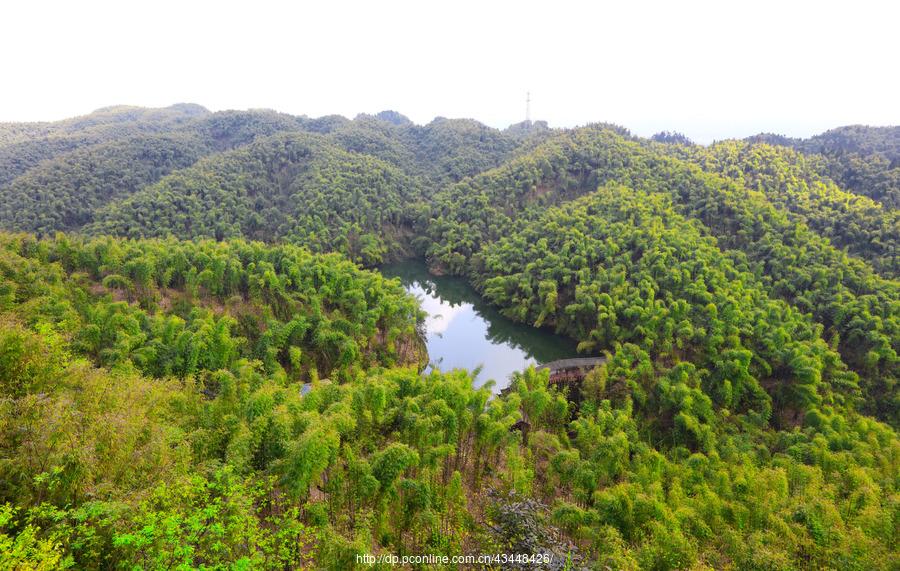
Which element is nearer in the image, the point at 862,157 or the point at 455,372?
the point at 455,372

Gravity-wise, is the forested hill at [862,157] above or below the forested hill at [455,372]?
above

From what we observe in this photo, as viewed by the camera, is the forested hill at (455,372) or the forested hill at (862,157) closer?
the forested hill at (455,372)

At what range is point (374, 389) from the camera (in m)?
13.7

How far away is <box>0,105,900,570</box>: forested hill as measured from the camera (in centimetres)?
760

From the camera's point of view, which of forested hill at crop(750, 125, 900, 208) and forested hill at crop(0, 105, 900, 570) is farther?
forested hill at crop(750, 125, 900, 208)

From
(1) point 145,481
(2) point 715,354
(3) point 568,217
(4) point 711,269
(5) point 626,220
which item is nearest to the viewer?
(1) point 145,481

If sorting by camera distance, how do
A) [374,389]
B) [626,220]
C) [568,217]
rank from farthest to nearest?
1. [568,217]
2. [626,220]
3. [374,389]

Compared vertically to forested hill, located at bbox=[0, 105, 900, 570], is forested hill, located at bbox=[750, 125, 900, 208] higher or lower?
higher

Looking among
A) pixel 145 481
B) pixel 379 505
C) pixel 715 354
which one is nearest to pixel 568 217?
pixel 715 354

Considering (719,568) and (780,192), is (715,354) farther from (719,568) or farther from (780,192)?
(780,192)

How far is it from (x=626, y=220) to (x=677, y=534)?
29872mm

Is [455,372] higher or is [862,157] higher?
[862,157]

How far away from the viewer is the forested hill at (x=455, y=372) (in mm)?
7602

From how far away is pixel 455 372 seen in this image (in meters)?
17.7
